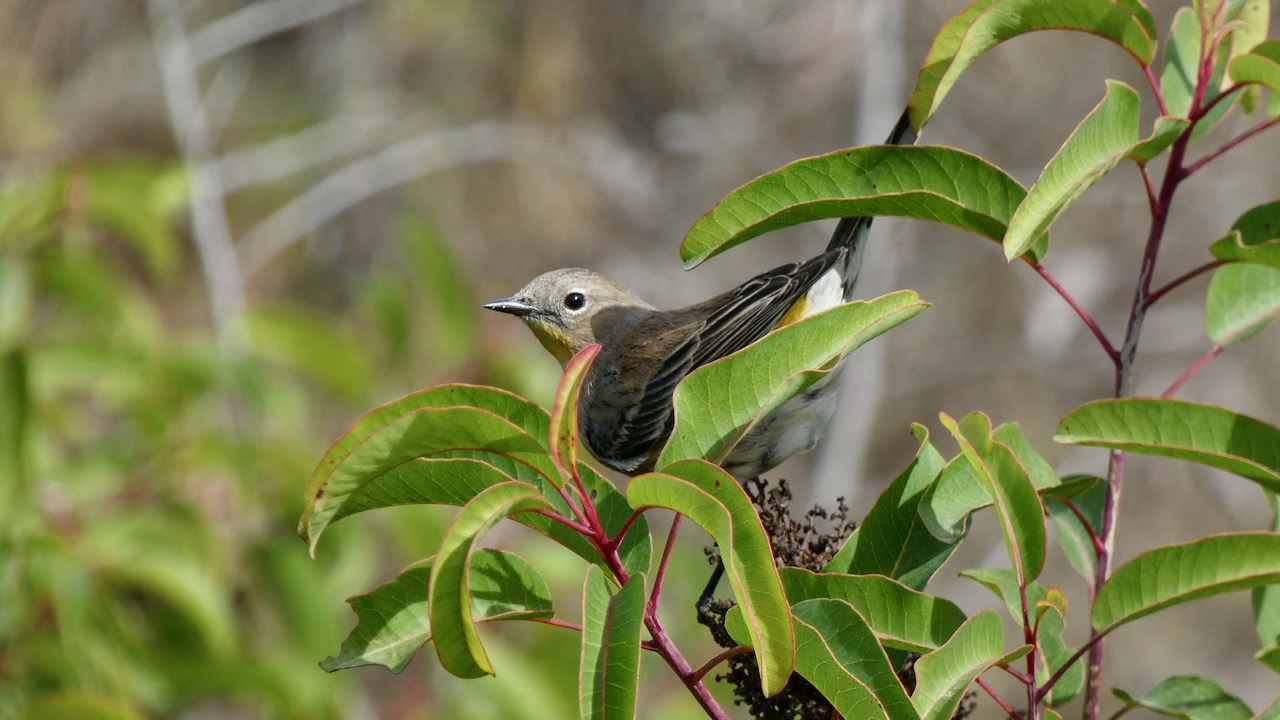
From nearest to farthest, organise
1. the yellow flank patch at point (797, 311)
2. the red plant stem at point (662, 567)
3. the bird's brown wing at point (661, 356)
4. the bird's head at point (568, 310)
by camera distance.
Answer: the red plant stem at point (662, 567)
the bird's brown wing at point (661, 356)
the yellow flank patch at point (797, 311)
the bird's head at point (568, 310)

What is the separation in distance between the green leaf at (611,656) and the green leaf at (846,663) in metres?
0.25

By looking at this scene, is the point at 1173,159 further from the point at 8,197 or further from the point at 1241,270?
the point at 8,197

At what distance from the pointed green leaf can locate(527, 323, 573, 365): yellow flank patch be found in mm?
2507

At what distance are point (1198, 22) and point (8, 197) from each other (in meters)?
4.24

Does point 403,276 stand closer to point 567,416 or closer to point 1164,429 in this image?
point 567,416

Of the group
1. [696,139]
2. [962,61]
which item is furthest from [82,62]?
[962,61]

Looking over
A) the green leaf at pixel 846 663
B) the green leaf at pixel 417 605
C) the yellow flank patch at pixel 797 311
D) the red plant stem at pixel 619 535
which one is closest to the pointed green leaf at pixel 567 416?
the red plant stem at pixel 619 535

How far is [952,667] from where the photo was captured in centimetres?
160

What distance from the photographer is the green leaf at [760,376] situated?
1687mm

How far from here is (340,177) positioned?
794 centimetres

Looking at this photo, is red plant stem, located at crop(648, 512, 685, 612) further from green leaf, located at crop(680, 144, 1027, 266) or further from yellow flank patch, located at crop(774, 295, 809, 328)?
yellow flank patch, located at crop(774, 295, 809, 328)

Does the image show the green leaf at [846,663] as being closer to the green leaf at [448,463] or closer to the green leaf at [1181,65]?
the green leaf at [448,463]

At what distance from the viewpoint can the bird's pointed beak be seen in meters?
3.94

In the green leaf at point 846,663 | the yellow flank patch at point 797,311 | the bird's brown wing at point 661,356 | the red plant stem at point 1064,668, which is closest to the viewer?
the green leaf at point 846,663
